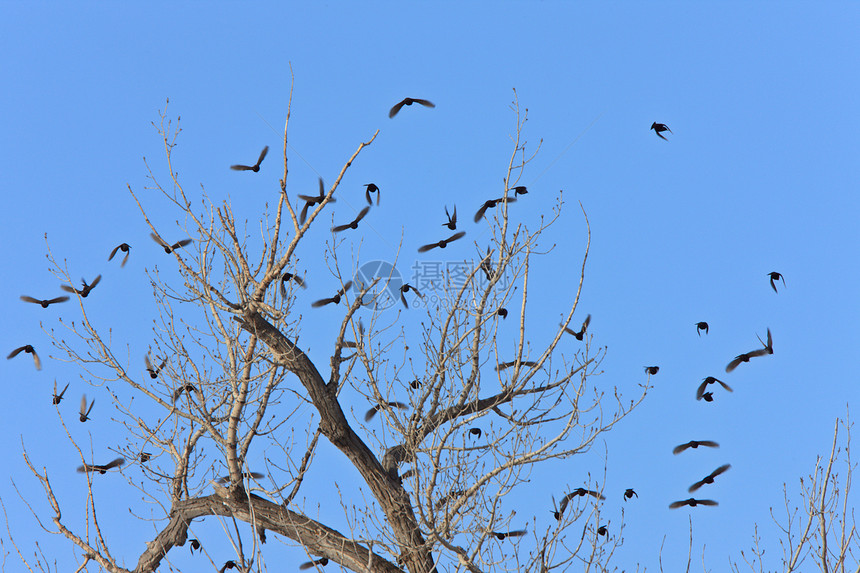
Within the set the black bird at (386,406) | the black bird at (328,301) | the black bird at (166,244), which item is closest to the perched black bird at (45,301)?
the black bird at (166,244)

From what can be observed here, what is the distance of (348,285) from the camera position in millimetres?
5887

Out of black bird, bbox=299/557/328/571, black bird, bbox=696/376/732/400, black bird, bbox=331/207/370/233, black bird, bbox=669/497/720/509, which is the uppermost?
black bird, bbox=331/207/370/233

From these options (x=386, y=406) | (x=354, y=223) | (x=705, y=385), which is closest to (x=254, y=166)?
(x=354, y=223)

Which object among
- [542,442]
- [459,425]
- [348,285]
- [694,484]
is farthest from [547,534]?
[348,285]

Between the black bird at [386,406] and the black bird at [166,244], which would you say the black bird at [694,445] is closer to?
the black bird at [386,406]

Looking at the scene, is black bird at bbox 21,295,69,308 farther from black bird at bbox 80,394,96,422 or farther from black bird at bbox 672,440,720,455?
black bird at bbox 672,440,720,455

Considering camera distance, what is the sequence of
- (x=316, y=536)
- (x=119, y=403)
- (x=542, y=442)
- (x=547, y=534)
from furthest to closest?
(x=119, y=403)
(x=316, y=536)
(x=542, y=442)
(x=547, y=534)

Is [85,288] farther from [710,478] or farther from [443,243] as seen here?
[710,478]

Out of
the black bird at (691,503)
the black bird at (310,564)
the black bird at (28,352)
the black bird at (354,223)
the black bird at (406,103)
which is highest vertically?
the black bird at (406,103)

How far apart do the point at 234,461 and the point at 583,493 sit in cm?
282

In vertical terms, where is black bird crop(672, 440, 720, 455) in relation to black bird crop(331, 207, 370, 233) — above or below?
below

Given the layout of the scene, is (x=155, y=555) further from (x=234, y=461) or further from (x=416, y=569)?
(x=416, y=569)

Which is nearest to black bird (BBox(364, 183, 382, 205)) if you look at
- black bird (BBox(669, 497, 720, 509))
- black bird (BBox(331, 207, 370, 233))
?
black bird (BBox(331, 207, 370, 233))

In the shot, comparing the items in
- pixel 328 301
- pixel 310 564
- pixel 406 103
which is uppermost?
pixel 406 103
